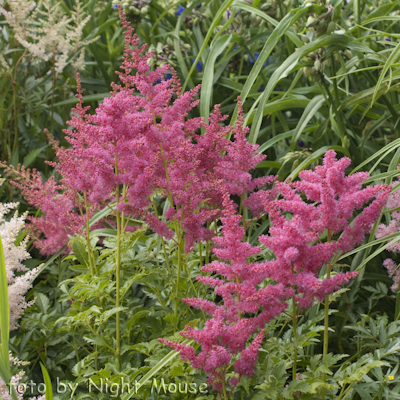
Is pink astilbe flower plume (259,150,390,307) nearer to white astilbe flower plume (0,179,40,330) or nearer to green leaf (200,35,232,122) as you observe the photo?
white astilbe flower plume (0,179,40,330)

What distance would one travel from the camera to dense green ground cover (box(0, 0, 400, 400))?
1.12 m

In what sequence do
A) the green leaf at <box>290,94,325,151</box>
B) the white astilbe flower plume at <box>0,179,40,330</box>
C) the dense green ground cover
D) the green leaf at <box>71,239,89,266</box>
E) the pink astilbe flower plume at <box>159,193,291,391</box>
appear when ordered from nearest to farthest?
the pink astilbe flower plume at <box>159,193,291,391</box> → the dense green ground cover → the white astilbe flower plume at <box>0,179,40,330</box> → the green leaf at <box>71,239,89,266</box> → the green leaf at <box>290,94,325,151</box>

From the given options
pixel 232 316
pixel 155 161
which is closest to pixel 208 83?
pixel 155 161

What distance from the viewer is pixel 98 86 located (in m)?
2.83

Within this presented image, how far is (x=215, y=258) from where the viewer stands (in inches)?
62.3

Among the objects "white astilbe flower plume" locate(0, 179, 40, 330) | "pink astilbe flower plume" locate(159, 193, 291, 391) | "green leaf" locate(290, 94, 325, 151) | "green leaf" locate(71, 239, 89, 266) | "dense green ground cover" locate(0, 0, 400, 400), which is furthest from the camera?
"green leaf" locate(290, 94, 325, 151)

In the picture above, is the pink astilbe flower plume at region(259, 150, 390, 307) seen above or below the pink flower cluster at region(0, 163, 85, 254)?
above

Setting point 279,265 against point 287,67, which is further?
point 287,67

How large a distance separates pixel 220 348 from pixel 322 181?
0.36 meters

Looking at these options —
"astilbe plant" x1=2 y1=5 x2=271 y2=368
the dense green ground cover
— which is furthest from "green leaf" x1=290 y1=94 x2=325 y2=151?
"astilbe plant" x1=2 y1=5 x2=271 y2=368

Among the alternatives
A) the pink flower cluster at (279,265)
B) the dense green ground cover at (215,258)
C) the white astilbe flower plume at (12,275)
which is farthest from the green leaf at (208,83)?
the pink flower cluster at (279,265)

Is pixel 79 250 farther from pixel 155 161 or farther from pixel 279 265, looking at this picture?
pixel 279 265

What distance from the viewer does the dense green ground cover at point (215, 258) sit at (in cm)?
112

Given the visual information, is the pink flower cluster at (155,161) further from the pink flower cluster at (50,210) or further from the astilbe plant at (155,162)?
the pink flower cluster at (50,210)
